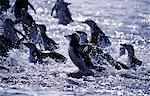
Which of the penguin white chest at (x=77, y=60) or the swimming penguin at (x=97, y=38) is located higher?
the swimming penguin at (x=97, y=38)

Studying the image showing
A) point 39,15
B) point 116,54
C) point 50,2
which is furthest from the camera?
point 50,2

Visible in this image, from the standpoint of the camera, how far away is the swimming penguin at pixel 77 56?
14.1 m

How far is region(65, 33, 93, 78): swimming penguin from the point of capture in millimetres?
14086

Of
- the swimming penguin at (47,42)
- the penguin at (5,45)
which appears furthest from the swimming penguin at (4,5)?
the penguin at (5,45)

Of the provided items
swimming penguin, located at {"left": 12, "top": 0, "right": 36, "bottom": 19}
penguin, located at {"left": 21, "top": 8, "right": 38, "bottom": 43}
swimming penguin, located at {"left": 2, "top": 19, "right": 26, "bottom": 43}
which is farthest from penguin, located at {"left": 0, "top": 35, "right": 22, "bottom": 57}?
swimming penguin, located at {"left": 12, "top": 0, "right": 36, "bottom": 19}

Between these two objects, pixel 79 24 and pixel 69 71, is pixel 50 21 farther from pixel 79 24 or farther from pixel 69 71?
pixel 69 71

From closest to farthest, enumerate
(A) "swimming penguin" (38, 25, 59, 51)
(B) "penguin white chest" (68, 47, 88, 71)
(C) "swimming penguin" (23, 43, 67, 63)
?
(B) "penguin white chest" (68, 47, 88, 71)
(C) "swimming penguin" (23, 43, 67, 63)
(A) "swimming penguin" (38, 25, 59, 51)

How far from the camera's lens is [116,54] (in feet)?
56.9

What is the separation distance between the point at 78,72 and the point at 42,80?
0.95 m

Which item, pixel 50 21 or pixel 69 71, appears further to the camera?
pixel 50 21

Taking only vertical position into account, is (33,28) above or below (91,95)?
above

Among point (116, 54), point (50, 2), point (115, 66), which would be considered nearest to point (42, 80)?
point (115, 66)

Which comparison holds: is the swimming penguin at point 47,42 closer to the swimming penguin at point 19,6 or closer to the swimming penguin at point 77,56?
the swimming penguin at point 77,56

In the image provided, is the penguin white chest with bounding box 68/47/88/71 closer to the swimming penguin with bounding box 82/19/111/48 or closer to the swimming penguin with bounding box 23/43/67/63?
the swimming penguin with bounding box 23/43/67/63
